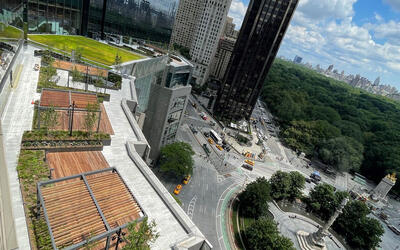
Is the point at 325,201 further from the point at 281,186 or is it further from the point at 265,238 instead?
the point at 265,238

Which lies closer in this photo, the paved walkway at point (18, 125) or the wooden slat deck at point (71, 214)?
the wooden slat deck at point (71, 214)

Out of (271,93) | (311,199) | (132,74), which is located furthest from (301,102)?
(132,74)

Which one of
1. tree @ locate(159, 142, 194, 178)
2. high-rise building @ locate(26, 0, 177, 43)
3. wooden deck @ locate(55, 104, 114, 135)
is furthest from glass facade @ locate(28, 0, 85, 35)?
tree @ locate(159, 142, 194, 178)

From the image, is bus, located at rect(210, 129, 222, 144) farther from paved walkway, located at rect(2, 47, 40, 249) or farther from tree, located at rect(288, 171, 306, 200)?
paved walkway, located at rect(2, 47, 40, 249)

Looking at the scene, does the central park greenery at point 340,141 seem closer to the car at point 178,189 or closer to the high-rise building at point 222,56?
the car at point 178,189

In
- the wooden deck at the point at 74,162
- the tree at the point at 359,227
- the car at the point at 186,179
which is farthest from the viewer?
the car at the point at 186,179

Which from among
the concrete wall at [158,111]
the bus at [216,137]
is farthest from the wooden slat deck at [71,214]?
the bus at [216,137]
